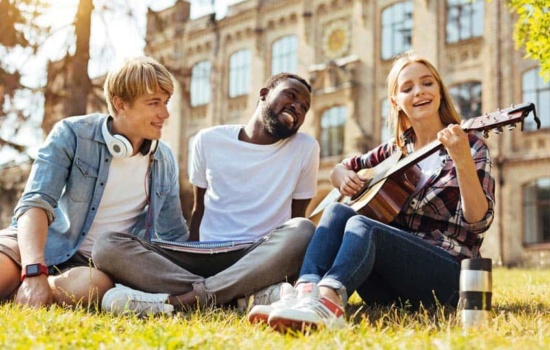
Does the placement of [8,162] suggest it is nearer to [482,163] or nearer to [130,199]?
[130,199]

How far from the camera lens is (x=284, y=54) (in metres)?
26.4

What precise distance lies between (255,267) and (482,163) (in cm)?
→ 152

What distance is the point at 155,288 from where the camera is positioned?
431cm

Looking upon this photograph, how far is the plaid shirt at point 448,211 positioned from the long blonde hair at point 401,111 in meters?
0.28

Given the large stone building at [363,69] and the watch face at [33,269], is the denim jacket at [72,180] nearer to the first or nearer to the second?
the watch face at [33,269]

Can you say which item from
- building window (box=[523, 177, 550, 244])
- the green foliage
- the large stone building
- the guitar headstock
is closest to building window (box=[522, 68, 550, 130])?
the large stone building

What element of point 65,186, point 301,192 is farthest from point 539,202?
point 65,186

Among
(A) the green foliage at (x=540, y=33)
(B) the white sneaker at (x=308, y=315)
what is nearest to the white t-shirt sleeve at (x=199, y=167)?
(B) the white sneaker at (x=308, y=315)

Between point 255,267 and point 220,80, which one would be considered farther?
point 220,80

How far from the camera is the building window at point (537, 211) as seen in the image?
19453 mm

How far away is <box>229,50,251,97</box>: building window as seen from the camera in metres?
27.5

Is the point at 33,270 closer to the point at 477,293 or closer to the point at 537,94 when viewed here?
the point at 477,293

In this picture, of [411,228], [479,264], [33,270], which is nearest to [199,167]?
[33,270]

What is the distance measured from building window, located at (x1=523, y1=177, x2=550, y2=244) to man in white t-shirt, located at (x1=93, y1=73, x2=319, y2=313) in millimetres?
15937
